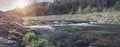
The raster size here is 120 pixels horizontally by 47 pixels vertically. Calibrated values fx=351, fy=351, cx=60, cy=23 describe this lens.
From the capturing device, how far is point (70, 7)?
130m

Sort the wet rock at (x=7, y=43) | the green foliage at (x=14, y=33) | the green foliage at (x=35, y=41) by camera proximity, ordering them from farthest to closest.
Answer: the green foliage at (x=14, y=33)
the green foliage at (x=35, y=41)
the wet rock at (x=7, y=43)

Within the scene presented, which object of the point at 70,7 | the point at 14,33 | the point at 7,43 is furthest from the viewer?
the point at 70,7

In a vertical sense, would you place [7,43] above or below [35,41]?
above

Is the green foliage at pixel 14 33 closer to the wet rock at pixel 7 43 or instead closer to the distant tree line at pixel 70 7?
the wet rock at pixel 7 43

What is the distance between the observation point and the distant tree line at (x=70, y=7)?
115 m

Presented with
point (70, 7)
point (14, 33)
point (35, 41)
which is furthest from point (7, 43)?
point (70, 7)

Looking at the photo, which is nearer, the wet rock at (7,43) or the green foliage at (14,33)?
the wet rock at (7,43)

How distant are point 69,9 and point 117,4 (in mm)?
22882

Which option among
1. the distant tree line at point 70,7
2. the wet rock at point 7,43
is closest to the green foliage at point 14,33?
the wet rock at point 7,43

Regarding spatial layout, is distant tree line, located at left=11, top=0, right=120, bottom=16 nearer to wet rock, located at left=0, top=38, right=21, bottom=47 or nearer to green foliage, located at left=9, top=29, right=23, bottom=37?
green foliage, located at left=9, top=29, right=23, bottom=37

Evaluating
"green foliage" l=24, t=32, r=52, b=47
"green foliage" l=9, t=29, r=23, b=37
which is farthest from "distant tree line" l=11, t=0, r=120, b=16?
"green foliage" l=24, t=32, r=52, b=47

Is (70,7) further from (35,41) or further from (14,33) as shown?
(35,41)

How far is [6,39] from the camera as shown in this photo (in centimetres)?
3422

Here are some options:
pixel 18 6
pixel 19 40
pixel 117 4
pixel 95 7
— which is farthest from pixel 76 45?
pixel 18 6
